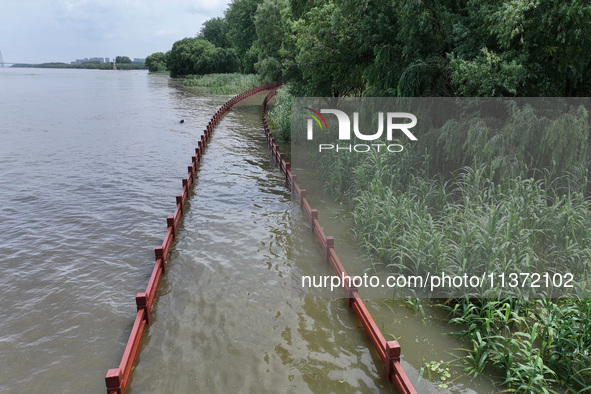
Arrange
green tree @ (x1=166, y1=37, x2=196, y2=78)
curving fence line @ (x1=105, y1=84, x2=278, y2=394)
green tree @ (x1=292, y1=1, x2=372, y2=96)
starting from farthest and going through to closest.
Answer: green tree @ (x1=166, y1=37, x2=196, y2=78)
green tree @ (x1=292, y1=1, x2=372, y2=96)
curving fence line @ (x1=105, y1=84, x2=278, y2=394)

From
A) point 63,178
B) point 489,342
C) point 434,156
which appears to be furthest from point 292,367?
point 63,178

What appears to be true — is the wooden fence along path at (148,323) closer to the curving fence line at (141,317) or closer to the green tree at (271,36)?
the curving fence line at (141,317)

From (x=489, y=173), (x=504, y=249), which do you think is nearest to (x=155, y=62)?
(x=489, y=173)

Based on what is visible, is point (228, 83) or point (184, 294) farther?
point (228, 83)

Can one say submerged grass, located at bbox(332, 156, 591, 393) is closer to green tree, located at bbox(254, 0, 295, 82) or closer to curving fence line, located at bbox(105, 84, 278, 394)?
curving fence line, located at bbox(105, 84, 278, 394)

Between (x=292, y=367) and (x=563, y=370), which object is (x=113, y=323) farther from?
(x=563, y=370)

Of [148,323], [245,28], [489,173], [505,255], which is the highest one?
[245,28]

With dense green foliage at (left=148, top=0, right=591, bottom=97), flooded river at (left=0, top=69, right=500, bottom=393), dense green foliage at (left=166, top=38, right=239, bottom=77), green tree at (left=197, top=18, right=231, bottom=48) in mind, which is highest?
green tree at (left=197, top=18, right=231, bottom=48)

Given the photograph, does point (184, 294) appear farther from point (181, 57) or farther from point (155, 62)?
point (155, 62)

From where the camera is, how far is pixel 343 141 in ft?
44.1

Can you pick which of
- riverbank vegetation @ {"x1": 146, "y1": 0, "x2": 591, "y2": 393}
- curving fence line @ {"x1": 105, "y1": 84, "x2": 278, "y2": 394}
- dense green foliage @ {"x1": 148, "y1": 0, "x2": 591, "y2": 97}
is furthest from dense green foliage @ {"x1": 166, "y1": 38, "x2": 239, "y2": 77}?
curving fence line @ {"x1": 105, "y1": 84, "x2": 278, "y2": 394}

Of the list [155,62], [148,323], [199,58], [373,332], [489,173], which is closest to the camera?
[373,332]

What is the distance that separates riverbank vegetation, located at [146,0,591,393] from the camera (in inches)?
214

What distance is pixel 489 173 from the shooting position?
8781 mm
